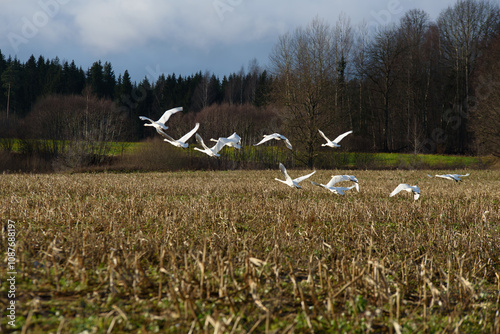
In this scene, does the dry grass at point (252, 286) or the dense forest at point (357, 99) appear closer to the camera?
the dry grass at point (252, 286)

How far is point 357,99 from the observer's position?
43.2m

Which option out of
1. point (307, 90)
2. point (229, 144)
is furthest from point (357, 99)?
point (229, 144)

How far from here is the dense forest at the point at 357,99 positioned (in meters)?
30.2

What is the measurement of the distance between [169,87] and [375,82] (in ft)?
120

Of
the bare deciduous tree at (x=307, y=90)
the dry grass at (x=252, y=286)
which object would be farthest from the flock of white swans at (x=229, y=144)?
the bare deciduous tree at (x=307, y=90)

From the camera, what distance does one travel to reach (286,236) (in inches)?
183

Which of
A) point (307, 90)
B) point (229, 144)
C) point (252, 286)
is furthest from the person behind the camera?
point (307, 90)

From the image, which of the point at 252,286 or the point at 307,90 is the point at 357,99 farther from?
the point at 252,286

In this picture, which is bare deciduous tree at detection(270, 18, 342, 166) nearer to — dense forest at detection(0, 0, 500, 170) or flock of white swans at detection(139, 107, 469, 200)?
dense forest at detection(0, 0, 500, 170)

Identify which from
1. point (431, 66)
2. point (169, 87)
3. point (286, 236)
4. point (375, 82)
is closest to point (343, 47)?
point (375, 82)

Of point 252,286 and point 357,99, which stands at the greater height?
point 357,99

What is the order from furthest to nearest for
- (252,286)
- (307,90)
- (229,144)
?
(307,90), (229,144), (252,286)

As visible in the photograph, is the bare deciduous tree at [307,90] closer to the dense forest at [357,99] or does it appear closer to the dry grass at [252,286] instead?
the dense forest at [357,99]

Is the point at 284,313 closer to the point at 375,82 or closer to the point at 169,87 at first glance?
the point at 375,82
